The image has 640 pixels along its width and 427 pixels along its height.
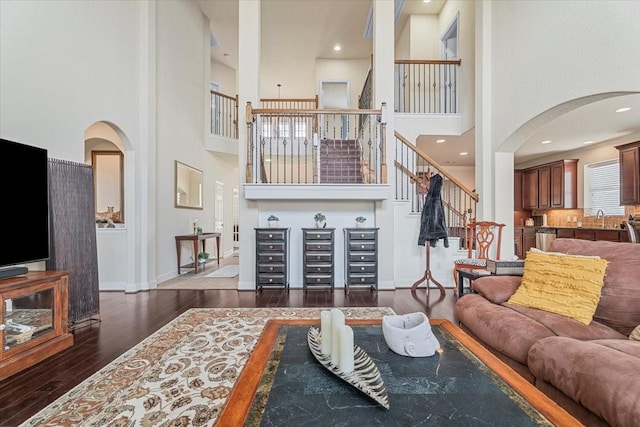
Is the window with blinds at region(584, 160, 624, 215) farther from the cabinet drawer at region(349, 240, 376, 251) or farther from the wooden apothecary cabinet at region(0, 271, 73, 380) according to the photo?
the wooden apothecary cabinet at region(0, 271, 73, 380)

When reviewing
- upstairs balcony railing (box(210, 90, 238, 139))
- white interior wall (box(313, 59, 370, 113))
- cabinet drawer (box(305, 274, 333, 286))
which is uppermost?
white interior wall (box(313, 59, 370, 113))

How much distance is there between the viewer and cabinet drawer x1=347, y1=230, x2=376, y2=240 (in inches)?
181

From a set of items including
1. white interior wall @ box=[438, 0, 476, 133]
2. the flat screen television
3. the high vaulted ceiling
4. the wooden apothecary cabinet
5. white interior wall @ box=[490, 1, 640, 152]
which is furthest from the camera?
white interior wall @ box=[438, 0, 476, 133]

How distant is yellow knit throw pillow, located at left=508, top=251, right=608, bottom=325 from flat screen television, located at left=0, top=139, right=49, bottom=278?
3.96m

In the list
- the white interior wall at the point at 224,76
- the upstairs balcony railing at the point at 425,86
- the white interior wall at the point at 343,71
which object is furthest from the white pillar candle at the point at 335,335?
the white interior wall at the point at 224,76

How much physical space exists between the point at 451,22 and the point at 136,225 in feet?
24.8

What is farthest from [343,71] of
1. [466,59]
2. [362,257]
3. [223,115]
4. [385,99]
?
[362,257]

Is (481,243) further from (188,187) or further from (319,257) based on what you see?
(188,187)

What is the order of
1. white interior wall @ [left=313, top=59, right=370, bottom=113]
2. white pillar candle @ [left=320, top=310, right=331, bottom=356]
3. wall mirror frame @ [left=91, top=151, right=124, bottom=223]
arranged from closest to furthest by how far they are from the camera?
white pillar candle @ [left=320, top=310, right=331, bottom=356]
wall mirror frame @ [left=91, top=151, right=124, bottom=223]
white interior wall @ [left=313, top=59, right=370, bottom=113]

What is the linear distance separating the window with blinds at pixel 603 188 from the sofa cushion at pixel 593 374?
6.11 metres

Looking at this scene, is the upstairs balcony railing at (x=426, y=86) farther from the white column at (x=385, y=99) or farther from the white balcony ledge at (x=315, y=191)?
the white balcony ledge at (x=315, y=191)

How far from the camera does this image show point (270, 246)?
458 centimetres

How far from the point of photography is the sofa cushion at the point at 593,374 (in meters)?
1.26

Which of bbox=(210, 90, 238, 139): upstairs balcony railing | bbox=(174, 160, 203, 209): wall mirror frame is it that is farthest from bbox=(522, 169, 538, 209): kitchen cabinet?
bbox=(174, 160, 203, 209): wall mirror frame
